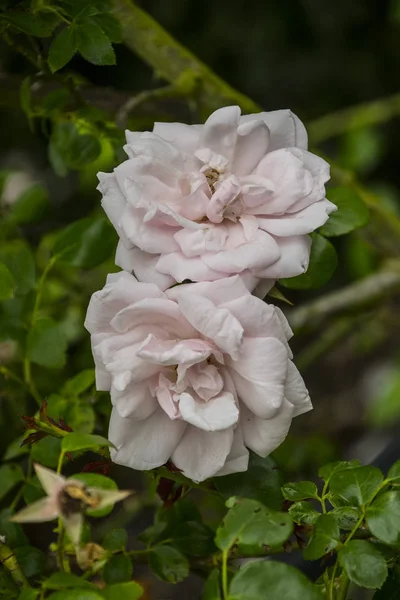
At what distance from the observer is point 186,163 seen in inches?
18.2

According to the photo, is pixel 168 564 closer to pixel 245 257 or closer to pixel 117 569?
pixel 117 569

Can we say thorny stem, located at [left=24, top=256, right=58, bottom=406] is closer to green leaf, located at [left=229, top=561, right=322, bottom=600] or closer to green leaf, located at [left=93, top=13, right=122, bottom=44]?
green leaf, located at [left=93, top=13, right=122, bottom=44]

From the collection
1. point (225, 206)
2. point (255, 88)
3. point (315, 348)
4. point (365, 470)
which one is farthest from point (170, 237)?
point (255, 88)

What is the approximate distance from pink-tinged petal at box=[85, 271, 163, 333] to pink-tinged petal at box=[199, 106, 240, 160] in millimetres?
99

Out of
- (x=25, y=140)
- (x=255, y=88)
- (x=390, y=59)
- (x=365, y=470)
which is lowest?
(x=25, y=140)

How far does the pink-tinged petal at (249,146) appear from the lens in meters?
0.46

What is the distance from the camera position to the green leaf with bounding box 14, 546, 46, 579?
489 mm

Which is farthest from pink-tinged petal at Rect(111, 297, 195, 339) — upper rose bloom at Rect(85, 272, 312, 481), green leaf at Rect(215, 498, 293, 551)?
green leaf at Rect(215, 498, 293, 551)

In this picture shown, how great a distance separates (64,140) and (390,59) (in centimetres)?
117

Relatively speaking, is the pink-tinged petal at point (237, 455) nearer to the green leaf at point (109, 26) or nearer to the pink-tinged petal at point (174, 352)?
the pink-tinged petal at point (174, 352)

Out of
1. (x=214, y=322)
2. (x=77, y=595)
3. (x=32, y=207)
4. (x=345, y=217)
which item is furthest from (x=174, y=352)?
(x=32, y=207)

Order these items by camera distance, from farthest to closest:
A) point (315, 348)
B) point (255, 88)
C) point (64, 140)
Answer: point (255, 88) < point (315, 348) < point (64, 140)

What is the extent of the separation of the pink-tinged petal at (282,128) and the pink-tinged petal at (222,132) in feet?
0.06

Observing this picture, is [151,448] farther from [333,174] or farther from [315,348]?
[315,348]
